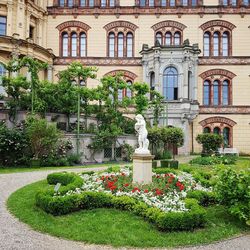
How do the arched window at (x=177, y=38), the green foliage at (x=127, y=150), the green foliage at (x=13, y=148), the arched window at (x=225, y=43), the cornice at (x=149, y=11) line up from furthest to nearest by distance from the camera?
the arched window at (x=177, y=38)
the arched window at (x=225, y=43)
the cornice at (x=149, y=11)
the green foliage at (x=127, y=150)
the green foliage at (x=13, y=148)

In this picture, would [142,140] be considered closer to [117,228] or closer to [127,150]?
[117,228]

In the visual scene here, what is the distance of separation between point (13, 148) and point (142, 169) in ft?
38.8

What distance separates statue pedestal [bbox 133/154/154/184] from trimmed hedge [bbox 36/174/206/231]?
81.4 inches

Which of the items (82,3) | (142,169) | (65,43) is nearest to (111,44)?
(65,43)

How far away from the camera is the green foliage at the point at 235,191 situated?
838cm

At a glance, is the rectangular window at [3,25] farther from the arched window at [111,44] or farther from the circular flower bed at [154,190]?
the circular flower bed at [154,190]

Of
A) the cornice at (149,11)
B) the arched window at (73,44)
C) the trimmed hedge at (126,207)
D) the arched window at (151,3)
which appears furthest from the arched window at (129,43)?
the trimmed hedge at (126,207)

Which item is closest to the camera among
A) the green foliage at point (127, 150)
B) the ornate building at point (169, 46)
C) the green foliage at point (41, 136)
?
the green foliage at point (41, 136)

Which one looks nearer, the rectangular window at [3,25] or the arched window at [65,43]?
the rectangular window at [3,25]

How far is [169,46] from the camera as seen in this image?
109 feet

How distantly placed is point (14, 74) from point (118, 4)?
1515 cm

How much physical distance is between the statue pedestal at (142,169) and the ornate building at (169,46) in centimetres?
2214

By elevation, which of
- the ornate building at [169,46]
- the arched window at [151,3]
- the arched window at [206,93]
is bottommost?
the arched window at [206,93]

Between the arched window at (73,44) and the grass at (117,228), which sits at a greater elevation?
the arched window at (73,44)
